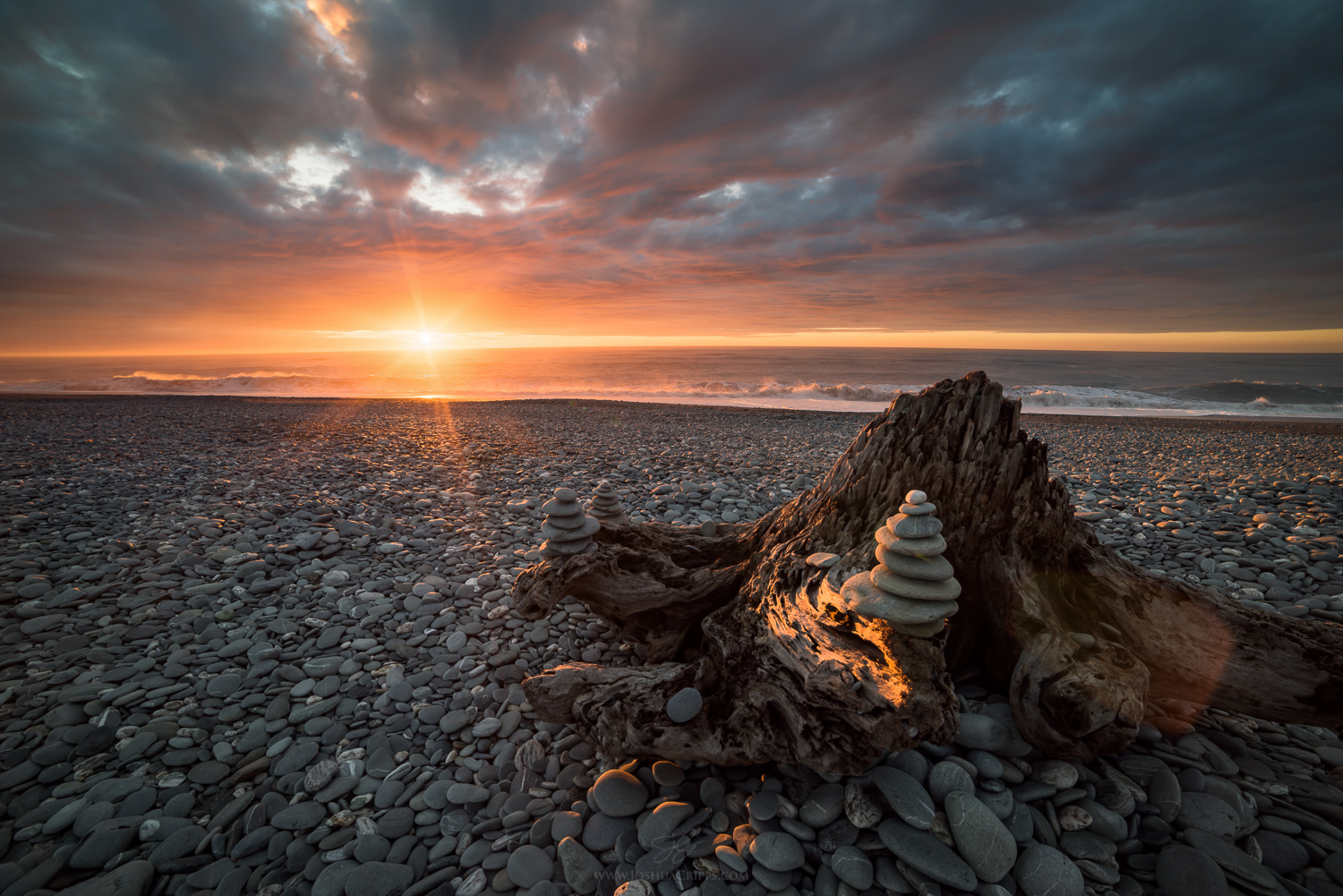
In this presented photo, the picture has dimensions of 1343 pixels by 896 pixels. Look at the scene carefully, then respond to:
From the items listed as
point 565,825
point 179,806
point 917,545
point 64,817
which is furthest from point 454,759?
point 917,545

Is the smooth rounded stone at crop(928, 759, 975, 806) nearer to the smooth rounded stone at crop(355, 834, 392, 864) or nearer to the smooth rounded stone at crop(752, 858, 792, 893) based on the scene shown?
the smooth rounded stone at crop(752, 858, 792, 893)

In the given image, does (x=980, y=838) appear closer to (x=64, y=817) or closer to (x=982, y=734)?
(x=982, y=734)

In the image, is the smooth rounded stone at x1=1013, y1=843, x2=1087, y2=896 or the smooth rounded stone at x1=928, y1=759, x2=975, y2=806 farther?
the smooth rounded stone at x1=928, y1=759, x2=975, y2=806

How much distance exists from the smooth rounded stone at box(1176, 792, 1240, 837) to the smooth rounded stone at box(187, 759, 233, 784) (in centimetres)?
575

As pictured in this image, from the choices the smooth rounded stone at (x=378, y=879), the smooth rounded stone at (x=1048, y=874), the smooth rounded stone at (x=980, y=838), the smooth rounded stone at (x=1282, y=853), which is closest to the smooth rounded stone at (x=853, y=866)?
the smooth rounded stone at (x=980, y=838)

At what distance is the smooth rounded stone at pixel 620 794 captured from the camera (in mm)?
3014

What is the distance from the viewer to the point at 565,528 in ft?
13.8

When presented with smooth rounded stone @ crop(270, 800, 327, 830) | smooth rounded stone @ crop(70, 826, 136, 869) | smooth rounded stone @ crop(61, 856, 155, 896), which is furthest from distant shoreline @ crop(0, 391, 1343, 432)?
smooth rounded stone @ crop(61, 856, 155, 896)

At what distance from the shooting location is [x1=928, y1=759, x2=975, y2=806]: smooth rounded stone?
109 inches

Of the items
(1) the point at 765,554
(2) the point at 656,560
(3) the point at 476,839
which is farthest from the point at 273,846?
(1) the point at 765,554

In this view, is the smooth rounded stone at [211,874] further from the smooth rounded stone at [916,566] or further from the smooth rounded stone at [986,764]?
the smooth rounded stone at [986,764]

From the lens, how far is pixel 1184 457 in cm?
1450

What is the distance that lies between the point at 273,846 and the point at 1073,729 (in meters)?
4.57

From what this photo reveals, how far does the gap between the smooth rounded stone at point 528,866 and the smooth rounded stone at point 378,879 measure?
Answer: 573 mm
